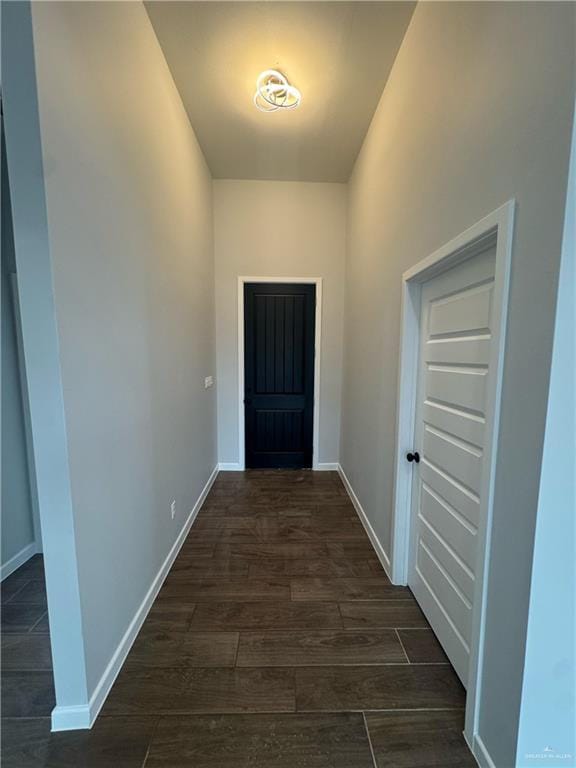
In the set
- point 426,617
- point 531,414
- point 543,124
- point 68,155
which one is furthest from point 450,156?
point 426,617

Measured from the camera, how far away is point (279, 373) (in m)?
3.85

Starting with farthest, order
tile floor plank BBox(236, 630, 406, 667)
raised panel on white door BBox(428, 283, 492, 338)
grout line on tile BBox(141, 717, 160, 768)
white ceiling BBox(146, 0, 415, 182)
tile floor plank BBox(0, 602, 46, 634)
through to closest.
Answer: white ceiling BBox(146, 0, 415, 182)
tile floor plank BBox(0, 602, 46, 634)
tile floor plank BBox(236, 630, 406, 667)
raised panel on white door BBox(428, 283, 492, 338)
grout line on tile BBox(141, 717, 160, 768)

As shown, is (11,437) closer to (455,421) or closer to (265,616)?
(265,616)

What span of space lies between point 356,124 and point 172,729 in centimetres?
394

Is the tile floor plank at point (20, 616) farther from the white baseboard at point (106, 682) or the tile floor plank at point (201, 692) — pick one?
the tile floor plank at point (201, 692)

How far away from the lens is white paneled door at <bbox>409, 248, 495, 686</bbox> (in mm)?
1271

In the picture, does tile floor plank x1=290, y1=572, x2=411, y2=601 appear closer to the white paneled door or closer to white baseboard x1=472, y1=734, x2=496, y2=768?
the white paneled door

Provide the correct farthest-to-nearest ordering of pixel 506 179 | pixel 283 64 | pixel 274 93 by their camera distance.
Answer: pixel 274 93
pixel 283 64
pixel 506 179

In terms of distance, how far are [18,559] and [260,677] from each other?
1.84 m

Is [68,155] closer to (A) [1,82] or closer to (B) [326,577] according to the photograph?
(A) [1,82]

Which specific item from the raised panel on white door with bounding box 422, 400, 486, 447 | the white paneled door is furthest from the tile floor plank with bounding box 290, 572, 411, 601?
the raised panel on white door with bounding box 422, 400, 486, 447

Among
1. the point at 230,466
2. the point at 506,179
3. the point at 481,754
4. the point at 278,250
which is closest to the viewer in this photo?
the point at 506,179

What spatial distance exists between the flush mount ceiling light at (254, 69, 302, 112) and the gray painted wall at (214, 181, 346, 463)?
121 centimetres

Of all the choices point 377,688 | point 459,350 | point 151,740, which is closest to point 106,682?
point 151,740
